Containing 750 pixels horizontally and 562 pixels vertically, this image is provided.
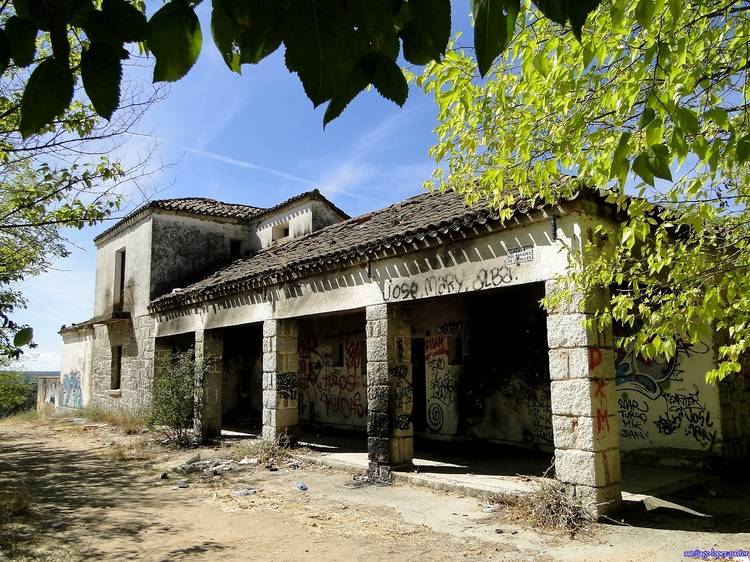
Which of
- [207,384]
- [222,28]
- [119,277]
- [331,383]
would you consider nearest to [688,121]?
[222,28]

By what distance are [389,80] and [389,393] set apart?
7.01m

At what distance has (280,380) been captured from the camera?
408 inches

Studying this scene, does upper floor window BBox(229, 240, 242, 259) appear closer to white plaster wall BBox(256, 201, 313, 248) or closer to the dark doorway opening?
white plaster wall BBox(256, 201, 313, 248)

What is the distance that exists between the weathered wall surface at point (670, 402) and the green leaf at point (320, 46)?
25.6 feet

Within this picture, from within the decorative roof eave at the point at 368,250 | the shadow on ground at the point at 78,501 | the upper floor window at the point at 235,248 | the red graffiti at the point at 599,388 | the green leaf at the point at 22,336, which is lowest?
the shadow on ground at the point at 78,501

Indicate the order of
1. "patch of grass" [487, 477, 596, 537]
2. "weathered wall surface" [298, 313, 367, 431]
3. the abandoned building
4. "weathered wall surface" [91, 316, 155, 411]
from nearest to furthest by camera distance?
"patch of grass" [487, 477, 596, 537], the abandoned building, "weathered wall surface" [298, 313, 367, 431], "weathered wall surface" [91, 316, 155, 411]

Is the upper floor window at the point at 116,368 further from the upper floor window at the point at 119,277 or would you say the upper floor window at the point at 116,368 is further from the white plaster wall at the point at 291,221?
the white plaster wall at the point at 291,221

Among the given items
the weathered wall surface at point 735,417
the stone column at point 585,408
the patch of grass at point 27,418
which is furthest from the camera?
the patch of grass at point 27,418

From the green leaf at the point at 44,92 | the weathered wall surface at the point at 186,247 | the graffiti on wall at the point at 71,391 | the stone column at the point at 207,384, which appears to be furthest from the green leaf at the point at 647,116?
the graffiti on wall at the point at 71,391

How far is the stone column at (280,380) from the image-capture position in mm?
10297

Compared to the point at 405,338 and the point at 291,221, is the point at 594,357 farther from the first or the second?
the point at 291,221

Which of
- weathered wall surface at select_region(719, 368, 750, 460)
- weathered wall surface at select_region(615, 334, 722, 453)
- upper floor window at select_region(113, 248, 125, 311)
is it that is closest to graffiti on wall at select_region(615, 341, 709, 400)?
weathered wall surface at select_region(615, 334, 722, 453)

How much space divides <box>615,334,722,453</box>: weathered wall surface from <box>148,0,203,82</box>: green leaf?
7.87m

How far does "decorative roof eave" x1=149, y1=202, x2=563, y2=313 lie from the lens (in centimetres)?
654
